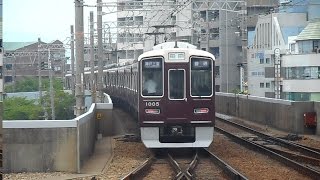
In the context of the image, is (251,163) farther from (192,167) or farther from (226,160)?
(192,167)

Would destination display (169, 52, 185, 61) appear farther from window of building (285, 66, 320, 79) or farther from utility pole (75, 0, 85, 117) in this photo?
window of building (285, 66, 320, 79)

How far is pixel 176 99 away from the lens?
13758mm

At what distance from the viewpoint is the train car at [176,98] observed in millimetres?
13680

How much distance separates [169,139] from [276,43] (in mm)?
32909

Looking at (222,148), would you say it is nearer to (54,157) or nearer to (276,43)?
(54,157)

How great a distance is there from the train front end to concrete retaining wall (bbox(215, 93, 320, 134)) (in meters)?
6.31

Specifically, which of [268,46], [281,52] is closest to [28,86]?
[281,52]

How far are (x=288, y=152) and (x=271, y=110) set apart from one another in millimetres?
8316

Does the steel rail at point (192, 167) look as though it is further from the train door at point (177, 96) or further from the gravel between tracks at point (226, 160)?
the train door at point (177, 96)

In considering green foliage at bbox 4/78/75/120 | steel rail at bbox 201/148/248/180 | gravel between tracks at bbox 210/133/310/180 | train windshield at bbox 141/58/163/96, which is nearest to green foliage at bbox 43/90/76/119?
green foliage at bbox 4/78/75/120

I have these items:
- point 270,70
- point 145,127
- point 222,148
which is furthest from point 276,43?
point 145,127

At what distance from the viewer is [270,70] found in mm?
44375

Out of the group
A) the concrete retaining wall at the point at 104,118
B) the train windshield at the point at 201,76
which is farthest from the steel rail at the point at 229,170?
the concrete retaining wall at the point at 104,118

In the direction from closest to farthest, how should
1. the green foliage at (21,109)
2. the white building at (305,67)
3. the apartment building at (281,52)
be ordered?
the green foliage at (21,109) < the white building at (305,67) < the apartment building at (281,52)
